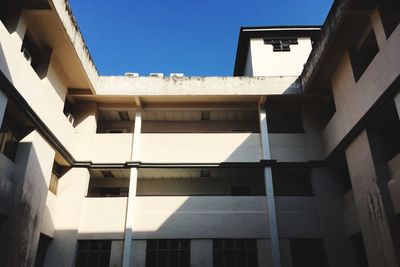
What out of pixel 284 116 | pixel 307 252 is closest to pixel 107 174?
pixel 284 116

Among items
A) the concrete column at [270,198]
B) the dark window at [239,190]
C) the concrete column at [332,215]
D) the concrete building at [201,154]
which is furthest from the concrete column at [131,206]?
the concrete column at [332,215]

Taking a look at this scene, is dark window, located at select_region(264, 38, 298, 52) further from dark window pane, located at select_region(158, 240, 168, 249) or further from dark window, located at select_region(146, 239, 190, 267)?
dark window pane, located at select_region(158, 240, 168, 249)

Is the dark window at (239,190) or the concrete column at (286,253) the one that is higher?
the dark window at (239,190)

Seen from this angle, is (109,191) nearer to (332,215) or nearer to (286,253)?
(286,253)

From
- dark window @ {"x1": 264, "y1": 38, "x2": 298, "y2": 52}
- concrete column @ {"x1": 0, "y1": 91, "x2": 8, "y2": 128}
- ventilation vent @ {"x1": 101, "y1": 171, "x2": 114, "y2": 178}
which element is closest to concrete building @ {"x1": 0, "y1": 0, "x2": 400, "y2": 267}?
concrete column @ {"x1": 0, "y1": 91, "x2": 8, "y2": 128}

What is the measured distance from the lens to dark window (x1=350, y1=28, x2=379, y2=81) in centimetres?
1227

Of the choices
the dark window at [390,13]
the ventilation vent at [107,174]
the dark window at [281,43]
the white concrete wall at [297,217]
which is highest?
the dark window at [281,43]

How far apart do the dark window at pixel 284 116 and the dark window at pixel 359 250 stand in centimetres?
545

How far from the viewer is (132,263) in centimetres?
1311

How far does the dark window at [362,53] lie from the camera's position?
12266 millimetres

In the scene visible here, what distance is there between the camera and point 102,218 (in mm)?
13906

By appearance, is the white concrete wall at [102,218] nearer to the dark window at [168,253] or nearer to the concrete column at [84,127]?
the dark window at [168,253]

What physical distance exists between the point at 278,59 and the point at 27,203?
45.0 ft

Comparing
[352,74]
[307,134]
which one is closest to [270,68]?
[307,134]
